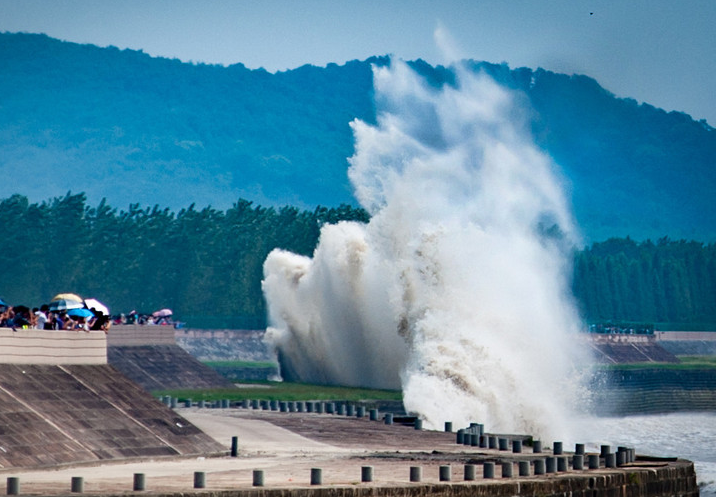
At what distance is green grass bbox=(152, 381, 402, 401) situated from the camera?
7050cm

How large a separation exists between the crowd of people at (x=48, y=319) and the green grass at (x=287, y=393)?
15.3 metres

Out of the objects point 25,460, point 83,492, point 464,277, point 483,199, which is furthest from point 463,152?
point 83,492

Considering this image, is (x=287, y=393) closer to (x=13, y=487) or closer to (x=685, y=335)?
(x=13, y=487)

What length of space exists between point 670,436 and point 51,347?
44.2 meters

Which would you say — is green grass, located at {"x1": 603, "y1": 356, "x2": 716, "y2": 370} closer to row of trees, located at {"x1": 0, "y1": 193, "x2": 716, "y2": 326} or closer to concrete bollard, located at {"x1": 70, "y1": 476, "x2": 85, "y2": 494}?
row of trees, located at {"x1": 0, "y1": 193, "x2": 716, "y2": 326}

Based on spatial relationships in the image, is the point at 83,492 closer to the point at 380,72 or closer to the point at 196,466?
the point at 196,466

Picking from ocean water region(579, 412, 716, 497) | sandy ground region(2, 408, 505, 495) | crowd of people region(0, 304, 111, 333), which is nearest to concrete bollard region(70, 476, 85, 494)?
sandy ground region(2, 408, 505, 495)

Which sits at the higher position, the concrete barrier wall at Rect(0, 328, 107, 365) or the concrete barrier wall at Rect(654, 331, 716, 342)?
the concrete barrier wall at Rect(654, 331, 716, 342)

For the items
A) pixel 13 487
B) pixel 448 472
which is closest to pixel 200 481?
pixel 13 487

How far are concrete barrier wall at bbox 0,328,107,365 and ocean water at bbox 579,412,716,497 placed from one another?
802 inches

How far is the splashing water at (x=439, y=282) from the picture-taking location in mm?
68250

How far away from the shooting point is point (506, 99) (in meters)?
102

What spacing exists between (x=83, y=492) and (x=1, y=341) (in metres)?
14.2

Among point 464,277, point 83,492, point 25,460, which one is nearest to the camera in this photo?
point 83,492
